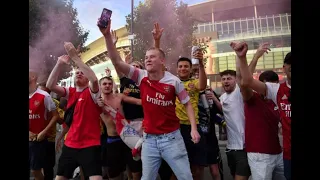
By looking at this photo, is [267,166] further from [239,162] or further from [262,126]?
[239,162]

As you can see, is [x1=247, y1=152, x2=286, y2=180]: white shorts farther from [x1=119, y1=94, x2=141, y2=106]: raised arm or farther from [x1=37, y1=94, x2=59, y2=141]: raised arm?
[x1=37, y1=94, x2=59, y2=141]: raised arm

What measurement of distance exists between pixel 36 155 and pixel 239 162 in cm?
249

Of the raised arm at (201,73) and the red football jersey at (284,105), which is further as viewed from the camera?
the raised arm at (201,73)

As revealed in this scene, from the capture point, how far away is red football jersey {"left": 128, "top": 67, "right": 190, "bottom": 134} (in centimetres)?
309

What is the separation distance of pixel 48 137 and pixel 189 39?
9.13 meters

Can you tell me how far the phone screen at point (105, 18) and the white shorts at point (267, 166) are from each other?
1.86 m

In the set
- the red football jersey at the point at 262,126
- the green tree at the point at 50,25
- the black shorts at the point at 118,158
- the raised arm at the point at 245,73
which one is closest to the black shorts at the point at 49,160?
the black shorts at the point at 118,158

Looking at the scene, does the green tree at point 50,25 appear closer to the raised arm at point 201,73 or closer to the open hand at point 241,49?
the raised arm at point 201,73

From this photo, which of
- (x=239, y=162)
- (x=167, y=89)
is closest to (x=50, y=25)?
(x=167, y=89)

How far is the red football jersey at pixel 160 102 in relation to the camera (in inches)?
121

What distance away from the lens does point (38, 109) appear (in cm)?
416

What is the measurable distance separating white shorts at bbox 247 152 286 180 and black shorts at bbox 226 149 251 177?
1.12ft

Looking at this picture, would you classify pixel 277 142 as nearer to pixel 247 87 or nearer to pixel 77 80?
pixel 247 87

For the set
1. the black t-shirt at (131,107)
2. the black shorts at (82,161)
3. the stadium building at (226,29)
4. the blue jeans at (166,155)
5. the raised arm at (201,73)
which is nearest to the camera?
the blue jeans at (166,155)
